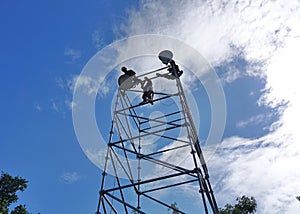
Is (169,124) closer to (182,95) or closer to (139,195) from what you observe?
(182,95)

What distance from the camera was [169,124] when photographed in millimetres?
6965

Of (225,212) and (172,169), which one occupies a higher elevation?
(225,212)

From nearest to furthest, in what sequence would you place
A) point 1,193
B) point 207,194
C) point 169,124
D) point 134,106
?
point 207,194, point 169,124, point 134,106, point 1,193

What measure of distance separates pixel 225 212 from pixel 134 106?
18.8 metres

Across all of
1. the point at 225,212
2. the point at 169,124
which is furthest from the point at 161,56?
the point at 225,212

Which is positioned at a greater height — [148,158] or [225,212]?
[225,212]

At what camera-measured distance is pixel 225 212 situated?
72.5 feet

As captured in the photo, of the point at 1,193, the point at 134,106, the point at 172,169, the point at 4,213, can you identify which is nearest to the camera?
the point at 172,169

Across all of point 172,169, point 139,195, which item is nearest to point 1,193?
point 139,195

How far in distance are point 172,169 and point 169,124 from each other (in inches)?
57.1

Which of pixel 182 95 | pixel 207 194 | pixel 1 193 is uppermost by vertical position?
pixel 1 193

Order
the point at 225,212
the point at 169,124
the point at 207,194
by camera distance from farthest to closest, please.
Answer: the point at 225,212, the point at 169,124, the point at 207,194

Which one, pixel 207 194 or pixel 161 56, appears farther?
pixel 161 56

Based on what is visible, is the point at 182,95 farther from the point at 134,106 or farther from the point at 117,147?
the point at 117,147
